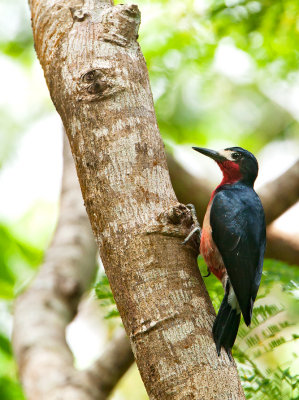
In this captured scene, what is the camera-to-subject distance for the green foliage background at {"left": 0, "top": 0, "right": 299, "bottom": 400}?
290 centimetres

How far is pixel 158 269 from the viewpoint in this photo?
205cm

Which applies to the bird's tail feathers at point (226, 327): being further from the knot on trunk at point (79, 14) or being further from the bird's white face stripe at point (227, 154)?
the knot on trunk at point (79, 14)

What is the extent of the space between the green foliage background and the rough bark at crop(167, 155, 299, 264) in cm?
41

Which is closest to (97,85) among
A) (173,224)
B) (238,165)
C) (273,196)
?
(173,224)

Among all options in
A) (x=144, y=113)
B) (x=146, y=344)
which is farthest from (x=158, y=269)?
(x=144, y=113)

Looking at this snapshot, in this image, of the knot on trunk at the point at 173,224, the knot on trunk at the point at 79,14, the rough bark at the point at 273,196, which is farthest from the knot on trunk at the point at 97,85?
the rough bark at the point at 273,196

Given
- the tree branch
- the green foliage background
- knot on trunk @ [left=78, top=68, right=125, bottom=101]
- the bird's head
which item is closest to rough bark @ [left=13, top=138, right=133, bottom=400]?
the green foliage background

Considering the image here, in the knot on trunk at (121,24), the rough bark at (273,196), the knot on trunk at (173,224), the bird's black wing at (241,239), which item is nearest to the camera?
the knot on trunk at (173,224)

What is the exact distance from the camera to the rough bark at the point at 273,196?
4.73 metres

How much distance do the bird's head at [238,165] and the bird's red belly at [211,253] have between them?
2.05ft

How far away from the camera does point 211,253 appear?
2.98m

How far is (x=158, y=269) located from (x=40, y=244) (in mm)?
5447

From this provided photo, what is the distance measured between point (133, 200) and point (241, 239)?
2.97 ft

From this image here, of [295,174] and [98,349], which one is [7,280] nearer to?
[295,174]
